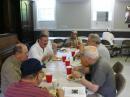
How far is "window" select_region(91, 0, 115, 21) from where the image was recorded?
9.26m

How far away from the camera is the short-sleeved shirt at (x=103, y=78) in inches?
104

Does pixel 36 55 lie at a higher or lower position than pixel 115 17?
lower

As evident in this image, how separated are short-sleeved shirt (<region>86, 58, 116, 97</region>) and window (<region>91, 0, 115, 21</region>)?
267 inches

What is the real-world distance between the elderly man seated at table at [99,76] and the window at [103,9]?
6760 mm

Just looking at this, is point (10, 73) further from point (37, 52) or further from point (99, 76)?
point (37, 52)

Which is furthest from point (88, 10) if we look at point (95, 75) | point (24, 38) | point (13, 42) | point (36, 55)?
point (95, 75)

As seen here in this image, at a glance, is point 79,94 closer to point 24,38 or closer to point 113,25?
point 24,38

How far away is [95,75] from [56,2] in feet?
23.2

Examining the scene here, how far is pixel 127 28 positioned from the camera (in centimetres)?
924

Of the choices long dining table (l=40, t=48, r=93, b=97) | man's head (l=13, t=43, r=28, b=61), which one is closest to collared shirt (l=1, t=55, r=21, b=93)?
man's head (l=13, t=43, r=28, b=61)

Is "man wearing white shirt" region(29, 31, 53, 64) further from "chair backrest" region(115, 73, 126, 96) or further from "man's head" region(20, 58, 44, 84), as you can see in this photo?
"man's head" region(20, 58, 44, 84)

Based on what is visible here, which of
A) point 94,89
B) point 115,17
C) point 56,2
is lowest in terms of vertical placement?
point 94,89

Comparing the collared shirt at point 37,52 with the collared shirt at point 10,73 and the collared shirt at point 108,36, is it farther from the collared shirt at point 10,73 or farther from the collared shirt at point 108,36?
the collared shirt at point 108,36

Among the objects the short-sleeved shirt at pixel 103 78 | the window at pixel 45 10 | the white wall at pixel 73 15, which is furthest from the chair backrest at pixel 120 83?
the window at pixel 45 10
